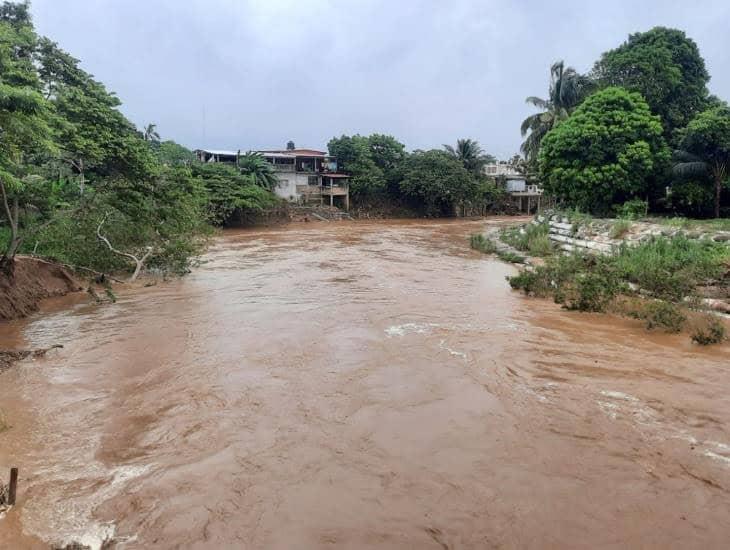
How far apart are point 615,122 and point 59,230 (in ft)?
64.5

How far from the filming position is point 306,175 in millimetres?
44406

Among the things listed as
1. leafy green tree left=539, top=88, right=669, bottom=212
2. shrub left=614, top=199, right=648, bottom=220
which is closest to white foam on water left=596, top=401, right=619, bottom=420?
shrub left=614, top=199, right=648, bottom=220

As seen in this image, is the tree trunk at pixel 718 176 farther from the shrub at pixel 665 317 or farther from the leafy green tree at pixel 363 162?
the leafy green tree at pixel 363 162

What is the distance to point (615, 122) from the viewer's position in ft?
68.0

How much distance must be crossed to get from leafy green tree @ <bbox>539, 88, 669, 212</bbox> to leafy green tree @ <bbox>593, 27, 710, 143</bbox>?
6.09 feet

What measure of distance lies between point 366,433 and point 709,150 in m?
19.1

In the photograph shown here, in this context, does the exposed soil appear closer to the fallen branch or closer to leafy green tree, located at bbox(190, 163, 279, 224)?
the fallen branch

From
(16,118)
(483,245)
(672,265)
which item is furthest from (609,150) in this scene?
(16,118)

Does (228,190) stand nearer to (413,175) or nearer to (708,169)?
(413,175)

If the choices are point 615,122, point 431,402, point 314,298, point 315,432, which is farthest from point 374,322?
point 615,122

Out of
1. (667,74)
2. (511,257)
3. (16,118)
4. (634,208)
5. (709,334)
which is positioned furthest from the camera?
(667,74)

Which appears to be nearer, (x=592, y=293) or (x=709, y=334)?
(x=709, y=334)

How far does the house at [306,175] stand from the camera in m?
43.2

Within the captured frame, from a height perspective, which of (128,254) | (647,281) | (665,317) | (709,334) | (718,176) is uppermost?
(718,176)
